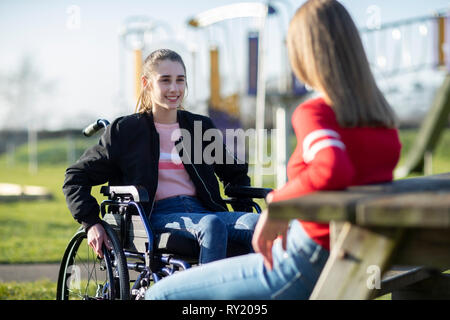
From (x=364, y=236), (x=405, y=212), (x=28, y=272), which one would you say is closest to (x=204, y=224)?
(x=364, y=236)

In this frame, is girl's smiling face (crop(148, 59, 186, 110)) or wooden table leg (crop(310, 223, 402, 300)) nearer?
wooden table leg (crop(310, 223, 402, 300))

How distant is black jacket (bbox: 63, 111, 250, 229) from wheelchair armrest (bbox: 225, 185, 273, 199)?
0.12 m

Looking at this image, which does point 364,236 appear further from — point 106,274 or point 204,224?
point 106,274

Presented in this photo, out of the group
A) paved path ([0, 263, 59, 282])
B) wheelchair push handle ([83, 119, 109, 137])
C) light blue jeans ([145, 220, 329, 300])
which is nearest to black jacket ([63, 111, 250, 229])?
wheelchair push handle ([83, 119, 109, 137])

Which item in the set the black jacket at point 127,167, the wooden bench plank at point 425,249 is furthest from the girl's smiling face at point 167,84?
the wooden bench plank at point 425,249

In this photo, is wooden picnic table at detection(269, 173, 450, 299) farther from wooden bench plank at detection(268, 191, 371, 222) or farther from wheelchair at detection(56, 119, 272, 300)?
wheelchair at detection(56, 119, 272, 300)

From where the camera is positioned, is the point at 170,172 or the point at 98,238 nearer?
the point at 98,238

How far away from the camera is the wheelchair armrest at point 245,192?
11.1ft

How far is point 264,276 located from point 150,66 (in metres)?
1.81

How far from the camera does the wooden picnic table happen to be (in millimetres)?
1593

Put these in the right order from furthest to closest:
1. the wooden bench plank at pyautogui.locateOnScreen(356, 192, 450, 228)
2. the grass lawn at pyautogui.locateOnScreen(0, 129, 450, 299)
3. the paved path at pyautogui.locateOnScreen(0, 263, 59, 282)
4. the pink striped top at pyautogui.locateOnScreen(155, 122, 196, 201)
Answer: the paved path at pyautogui.locateOnScreen(0, 263, 59, 282), the grass lawn at pyautogui.locateOnScreen(0, 129, 450, 299), the pink striped top at pyautogui.locateOnScreen(155, 122, 196, 201), the wooden bench plank at pyautogui.locateOnScreen(356, 192, 450, 228)

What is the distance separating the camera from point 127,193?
3.15 metres

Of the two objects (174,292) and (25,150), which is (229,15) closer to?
(174,292)

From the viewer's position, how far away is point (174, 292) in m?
2.07
